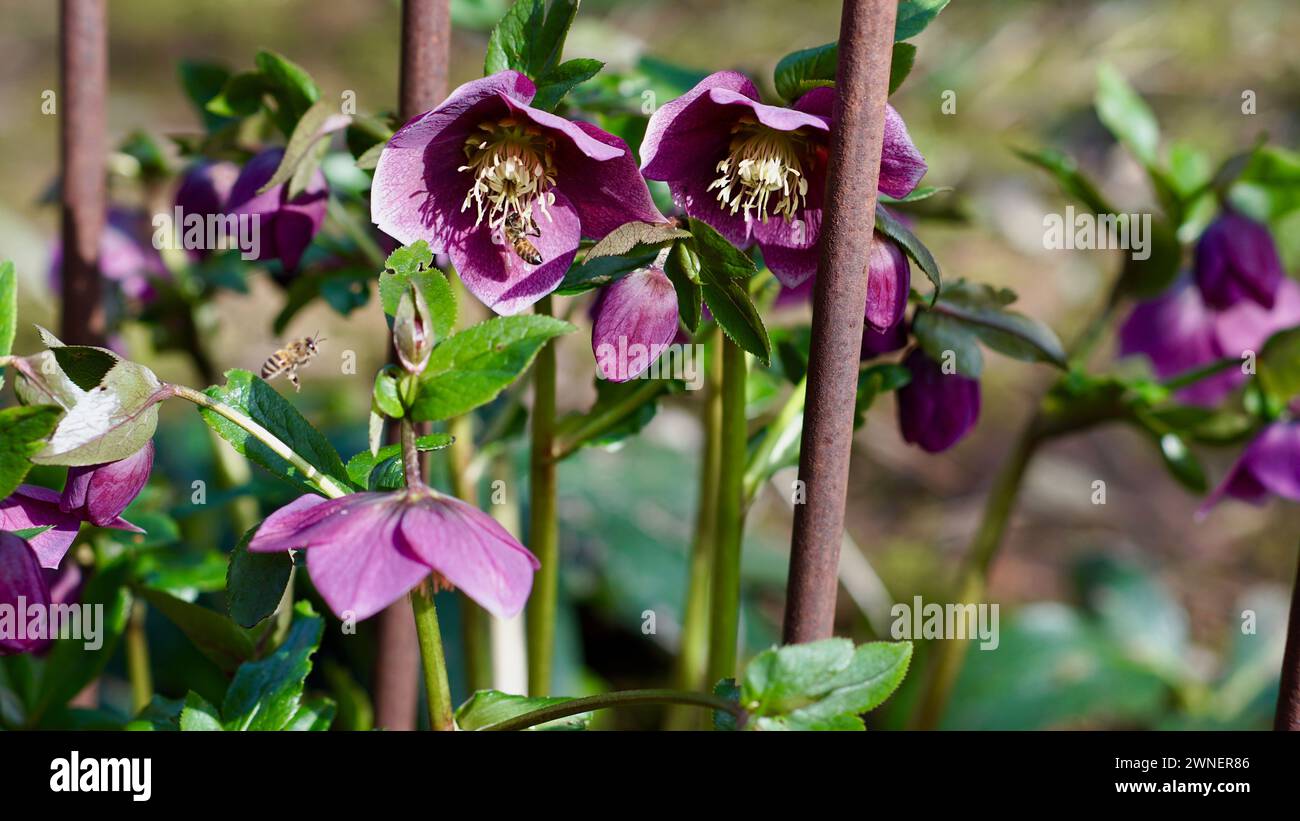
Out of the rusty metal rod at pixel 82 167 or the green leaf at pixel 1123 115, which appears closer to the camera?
the rusty metal rod at pixel 82 167

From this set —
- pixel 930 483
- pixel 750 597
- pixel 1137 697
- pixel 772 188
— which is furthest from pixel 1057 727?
pixel 772 188

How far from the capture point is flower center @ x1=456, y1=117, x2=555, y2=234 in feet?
2.02

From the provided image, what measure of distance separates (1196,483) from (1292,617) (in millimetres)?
300

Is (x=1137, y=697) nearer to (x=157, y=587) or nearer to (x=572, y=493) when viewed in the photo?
(x=572, y=493)

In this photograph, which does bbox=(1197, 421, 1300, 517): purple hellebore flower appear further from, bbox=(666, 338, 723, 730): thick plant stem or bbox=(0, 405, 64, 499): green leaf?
bbox=(0, 405, 64, 499): green leaf

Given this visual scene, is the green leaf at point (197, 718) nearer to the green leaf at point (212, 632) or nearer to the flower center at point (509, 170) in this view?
the green leaf at point (212, 632)

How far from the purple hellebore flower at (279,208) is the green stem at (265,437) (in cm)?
19

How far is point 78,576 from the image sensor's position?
0.82 metres

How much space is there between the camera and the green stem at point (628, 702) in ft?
1.72

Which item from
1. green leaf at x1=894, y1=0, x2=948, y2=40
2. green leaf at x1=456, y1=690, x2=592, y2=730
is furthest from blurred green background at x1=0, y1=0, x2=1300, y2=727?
green leaf at x1=456, y1=690, x2=592, y2=730

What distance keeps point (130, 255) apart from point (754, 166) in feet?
2.17

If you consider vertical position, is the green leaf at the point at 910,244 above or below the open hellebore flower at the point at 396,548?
above

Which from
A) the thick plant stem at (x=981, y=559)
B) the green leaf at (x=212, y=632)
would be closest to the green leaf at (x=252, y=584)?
the green leaf at (x=212, y=632)
